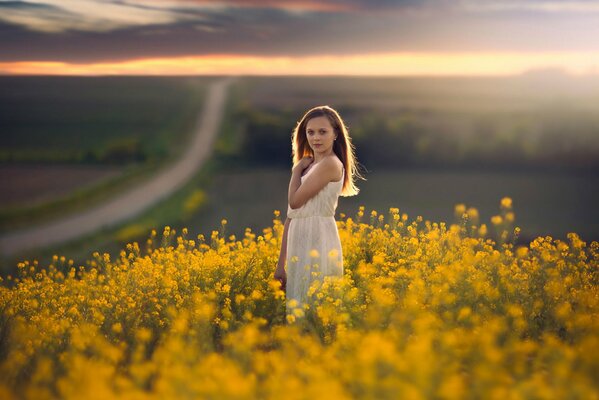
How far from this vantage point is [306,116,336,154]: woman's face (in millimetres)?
5641

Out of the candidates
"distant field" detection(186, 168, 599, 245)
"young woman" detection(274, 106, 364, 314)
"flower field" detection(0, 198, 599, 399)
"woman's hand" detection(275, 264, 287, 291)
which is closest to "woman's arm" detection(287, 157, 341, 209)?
"young woman" detection(274, 106, 364, 314)

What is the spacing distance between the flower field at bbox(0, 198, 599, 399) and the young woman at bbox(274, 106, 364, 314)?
7.1 inches

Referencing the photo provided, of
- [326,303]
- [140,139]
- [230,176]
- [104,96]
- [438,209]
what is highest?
[104,96]

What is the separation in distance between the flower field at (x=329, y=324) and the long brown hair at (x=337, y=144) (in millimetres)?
844

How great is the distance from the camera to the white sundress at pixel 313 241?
5.73 m

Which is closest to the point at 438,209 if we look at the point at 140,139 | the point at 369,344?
the point at 369,344

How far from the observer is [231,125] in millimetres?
25562

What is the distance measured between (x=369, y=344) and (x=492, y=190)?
1281cm

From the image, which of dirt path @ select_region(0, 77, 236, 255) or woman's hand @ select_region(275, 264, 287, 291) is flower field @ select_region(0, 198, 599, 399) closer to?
woman's hand @ select_region(275, 264, 287, 291)

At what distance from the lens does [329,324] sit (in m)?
5.64

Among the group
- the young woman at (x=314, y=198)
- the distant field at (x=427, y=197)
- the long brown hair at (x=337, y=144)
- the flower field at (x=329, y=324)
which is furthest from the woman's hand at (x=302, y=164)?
the distant field at (x=427, y=197)

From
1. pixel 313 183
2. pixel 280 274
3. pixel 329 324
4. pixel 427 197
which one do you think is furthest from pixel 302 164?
pixel 427 197

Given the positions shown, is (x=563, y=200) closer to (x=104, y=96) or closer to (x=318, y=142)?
(x=318, y=142)

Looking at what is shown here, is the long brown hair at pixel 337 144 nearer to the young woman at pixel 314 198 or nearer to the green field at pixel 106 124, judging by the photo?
the young woman at pixel 314 198
